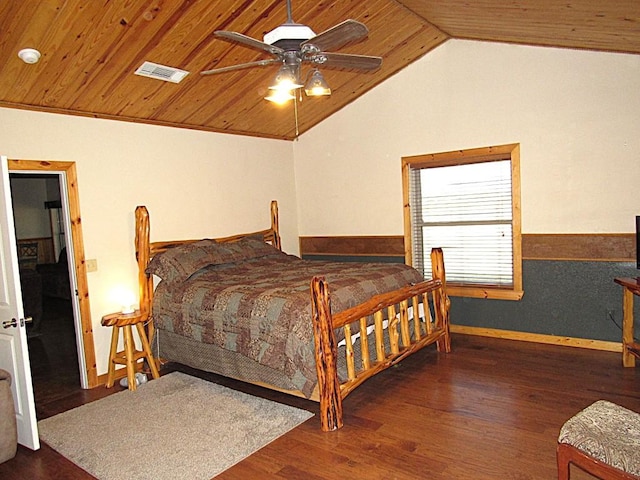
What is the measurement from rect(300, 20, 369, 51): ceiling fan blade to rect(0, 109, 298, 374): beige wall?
2558 mm

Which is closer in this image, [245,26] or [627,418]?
[627,418]

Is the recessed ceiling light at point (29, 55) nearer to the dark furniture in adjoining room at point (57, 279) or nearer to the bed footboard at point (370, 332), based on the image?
the bed footboard at point (370, 332)

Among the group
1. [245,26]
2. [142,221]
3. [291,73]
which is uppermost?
[245,26]

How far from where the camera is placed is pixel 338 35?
2.51m

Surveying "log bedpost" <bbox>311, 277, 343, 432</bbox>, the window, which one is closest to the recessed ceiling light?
"log bedpost" <bbox>311, 277, 343, 432</bbox>

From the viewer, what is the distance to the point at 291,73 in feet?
9.27

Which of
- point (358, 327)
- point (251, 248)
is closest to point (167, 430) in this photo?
point (358, 327)

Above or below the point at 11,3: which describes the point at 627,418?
below

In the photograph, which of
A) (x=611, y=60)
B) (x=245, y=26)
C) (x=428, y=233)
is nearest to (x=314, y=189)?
(x=428, y=233)

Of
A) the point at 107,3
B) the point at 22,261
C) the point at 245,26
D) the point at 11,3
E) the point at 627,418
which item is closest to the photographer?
the point at 627,418

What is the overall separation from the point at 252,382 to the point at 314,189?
320cm

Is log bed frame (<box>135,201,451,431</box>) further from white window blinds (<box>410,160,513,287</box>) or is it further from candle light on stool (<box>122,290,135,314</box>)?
white window blinds (<box>410,160,513,287</box>)

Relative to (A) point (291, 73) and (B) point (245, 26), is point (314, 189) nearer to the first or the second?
(B) point (245, 26)

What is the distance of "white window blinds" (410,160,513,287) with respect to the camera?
5070mm
